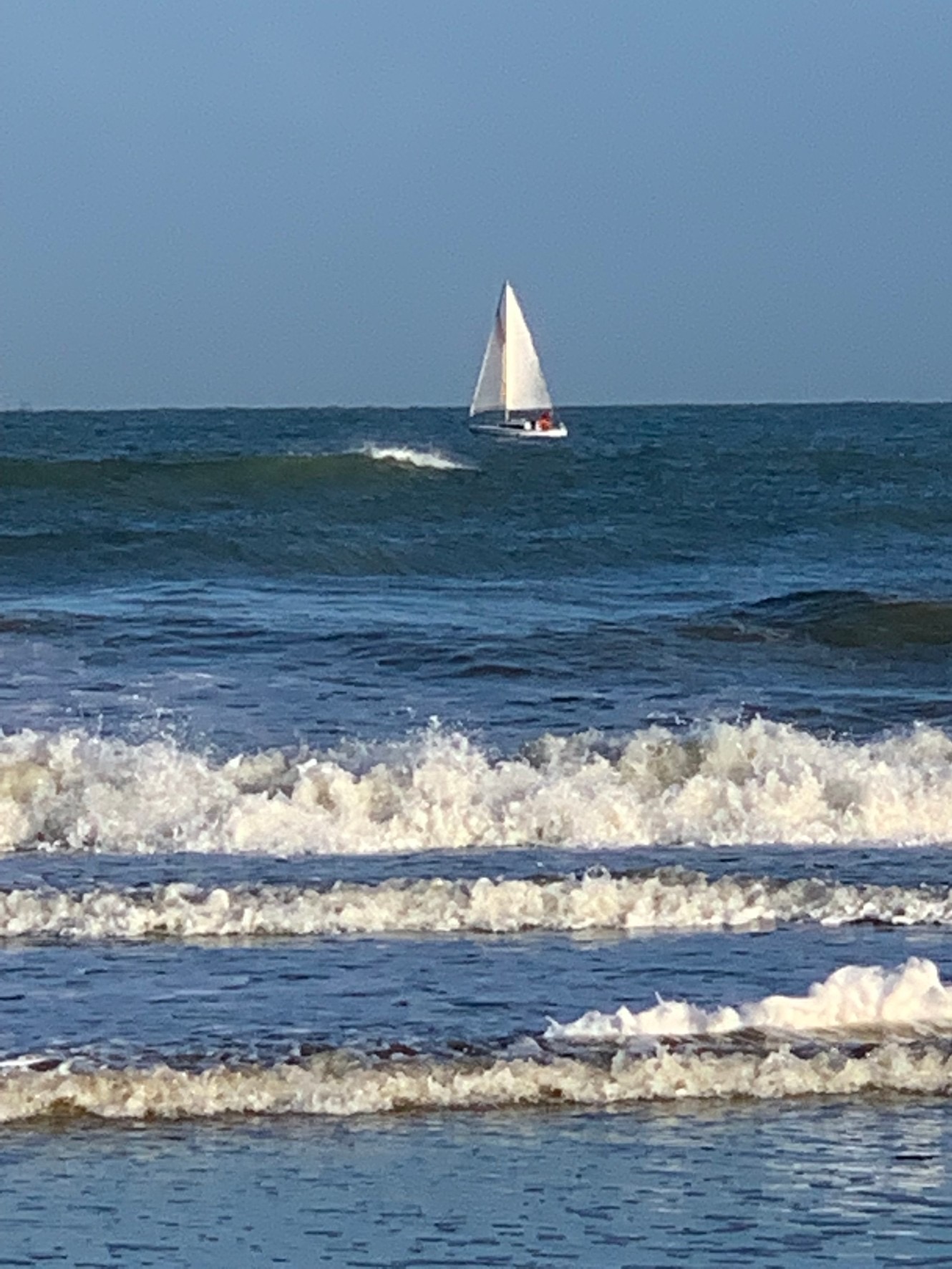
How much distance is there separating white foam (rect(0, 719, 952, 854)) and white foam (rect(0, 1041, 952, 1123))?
462cm

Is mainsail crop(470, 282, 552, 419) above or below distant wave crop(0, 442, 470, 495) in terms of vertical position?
above

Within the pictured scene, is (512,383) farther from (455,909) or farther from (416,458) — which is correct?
(455,909)

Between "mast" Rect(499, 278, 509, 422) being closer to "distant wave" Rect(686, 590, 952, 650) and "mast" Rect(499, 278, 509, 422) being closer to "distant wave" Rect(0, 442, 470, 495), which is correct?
"distant wave" Rect(0, 442, 470, 495)

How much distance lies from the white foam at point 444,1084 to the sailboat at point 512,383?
174 feet

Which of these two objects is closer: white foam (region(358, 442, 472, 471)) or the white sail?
white foam (region(358, 442, 472, 471))

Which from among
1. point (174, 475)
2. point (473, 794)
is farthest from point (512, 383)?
point (473, 794)

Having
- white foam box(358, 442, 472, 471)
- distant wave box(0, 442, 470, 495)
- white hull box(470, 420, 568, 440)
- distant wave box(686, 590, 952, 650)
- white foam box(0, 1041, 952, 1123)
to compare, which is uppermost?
white hull box(470, 420, 568, 440)

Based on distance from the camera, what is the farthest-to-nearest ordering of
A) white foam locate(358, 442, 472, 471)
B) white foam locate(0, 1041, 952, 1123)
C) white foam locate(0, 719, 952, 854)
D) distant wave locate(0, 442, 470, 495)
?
white foam locate(358, 442, 472, 471)
distant wave locate(0, 442, 470, 495)
white foam locate(0, 719, 952, 854)
white foam locate(0, 1041, 952, 1123)

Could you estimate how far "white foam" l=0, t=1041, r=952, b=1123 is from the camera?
7.07m

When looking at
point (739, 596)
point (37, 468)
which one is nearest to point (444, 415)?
point (37, 468)

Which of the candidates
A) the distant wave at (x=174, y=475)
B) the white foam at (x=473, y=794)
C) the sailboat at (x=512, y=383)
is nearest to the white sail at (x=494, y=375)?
the sailboat at (x=512, y=383)

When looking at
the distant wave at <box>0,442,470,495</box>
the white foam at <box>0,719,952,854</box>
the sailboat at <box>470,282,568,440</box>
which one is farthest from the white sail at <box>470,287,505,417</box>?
the white foam at <box>0,719,952,854</box>

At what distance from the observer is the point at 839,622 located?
21156mm

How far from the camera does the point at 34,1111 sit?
7016 mm
